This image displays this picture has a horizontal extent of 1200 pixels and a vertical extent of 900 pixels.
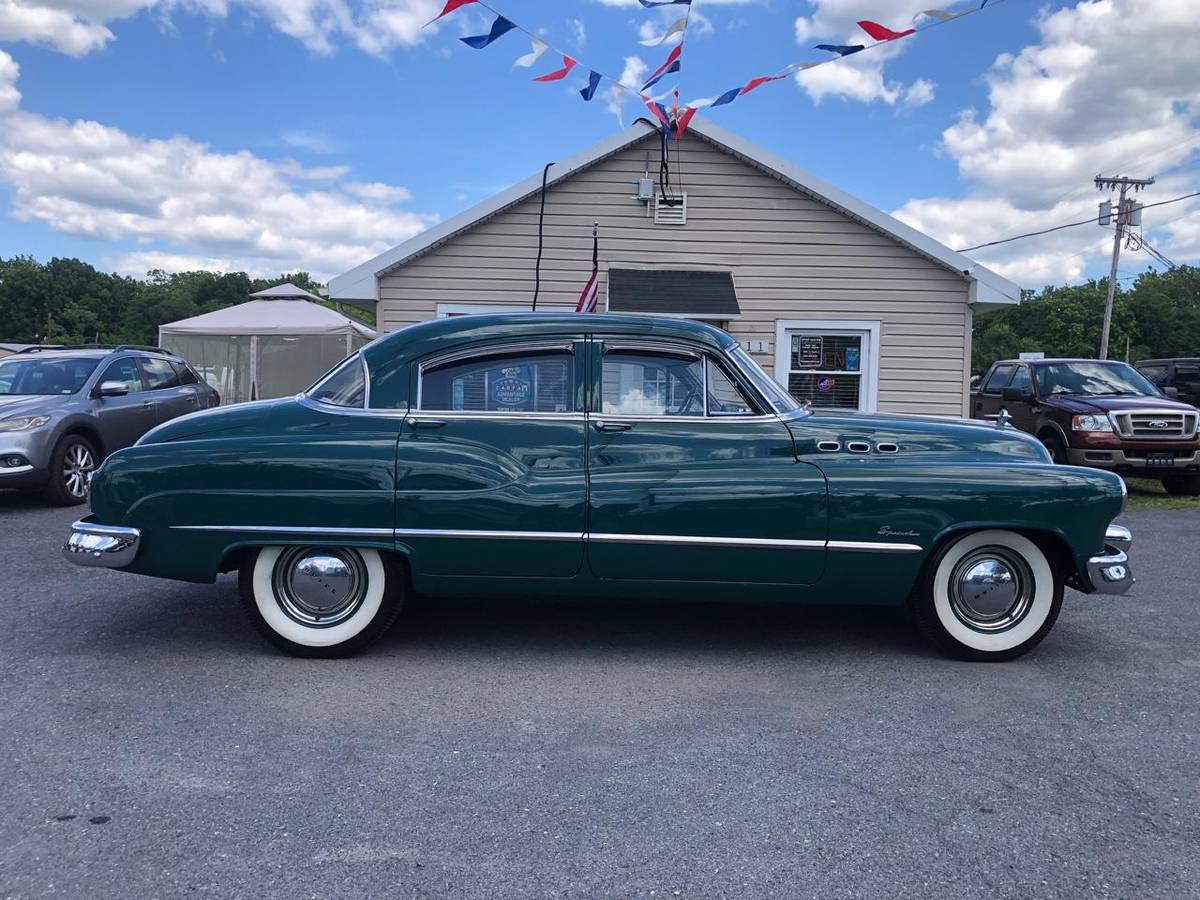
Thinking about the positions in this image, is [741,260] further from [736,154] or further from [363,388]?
[363,388]

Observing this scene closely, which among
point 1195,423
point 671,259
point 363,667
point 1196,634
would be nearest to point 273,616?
point 363,667

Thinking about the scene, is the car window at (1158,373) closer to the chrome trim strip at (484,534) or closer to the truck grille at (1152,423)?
the truck grille at (1152,423)

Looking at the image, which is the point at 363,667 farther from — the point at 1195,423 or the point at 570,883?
the point at 1195,423

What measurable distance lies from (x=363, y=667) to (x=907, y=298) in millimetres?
9708

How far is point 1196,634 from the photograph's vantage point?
514cm

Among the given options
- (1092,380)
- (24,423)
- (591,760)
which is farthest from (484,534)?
(1092,380)

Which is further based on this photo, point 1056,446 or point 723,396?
point 1056,446

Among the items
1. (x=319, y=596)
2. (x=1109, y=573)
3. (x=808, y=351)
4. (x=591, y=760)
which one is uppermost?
(x=808, y=351)

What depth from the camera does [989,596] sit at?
441cm

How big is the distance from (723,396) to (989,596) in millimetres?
1611

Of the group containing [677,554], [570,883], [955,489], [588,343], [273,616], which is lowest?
[570,883]

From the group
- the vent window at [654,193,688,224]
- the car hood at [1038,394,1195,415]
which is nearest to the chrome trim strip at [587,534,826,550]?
the car hood at [1038,394,1195,415]

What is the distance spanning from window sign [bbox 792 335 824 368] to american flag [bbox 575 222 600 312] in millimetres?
2723

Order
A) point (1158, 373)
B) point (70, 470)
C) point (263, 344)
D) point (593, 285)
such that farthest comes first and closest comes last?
1. point (1158, 373)
2. point (263, 344)
3. point (593, 285)
4. point (70, 470)
